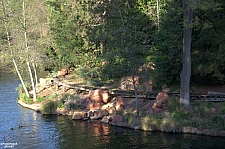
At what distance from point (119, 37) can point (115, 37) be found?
1.07 feet

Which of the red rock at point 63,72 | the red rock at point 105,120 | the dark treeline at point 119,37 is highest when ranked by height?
the dark treeline at point 119,37

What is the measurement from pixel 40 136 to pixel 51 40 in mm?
18208

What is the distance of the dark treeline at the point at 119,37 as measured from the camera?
81.6ft

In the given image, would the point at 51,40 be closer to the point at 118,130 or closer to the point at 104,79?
the point at 104,79

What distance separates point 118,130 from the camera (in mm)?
23156

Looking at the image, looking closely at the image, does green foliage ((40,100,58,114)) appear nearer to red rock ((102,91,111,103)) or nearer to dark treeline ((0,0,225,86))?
red rock ((102,91,111,103))

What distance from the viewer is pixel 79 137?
2192 cm

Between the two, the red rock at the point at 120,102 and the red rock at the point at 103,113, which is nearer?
the red rock at the point at 103,113

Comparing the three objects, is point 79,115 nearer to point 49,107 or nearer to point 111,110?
point 111,110

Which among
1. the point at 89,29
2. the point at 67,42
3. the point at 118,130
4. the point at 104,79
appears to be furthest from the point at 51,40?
the point at 118,130

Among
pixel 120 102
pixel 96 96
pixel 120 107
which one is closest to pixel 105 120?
pixel 120 107

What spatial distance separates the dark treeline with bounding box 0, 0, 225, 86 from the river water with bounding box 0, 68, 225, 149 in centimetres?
493

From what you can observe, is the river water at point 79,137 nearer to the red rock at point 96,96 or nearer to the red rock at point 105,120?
the red rock at point 105,120

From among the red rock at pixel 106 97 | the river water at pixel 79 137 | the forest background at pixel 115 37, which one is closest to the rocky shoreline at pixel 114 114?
the red rock at pixel 106 97
